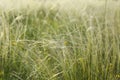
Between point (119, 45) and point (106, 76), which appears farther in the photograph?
point (119, 45)

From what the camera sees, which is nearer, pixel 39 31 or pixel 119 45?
pixel 119 45

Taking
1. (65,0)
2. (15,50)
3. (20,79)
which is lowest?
(20,79)

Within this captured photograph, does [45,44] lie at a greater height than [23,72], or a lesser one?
greater

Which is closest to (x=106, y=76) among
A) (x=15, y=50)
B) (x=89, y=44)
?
(x=89, y=44)

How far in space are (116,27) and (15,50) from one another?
799mm

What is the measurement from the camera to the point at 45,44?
9.71 ft

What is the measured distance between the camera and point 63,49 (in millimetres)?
2613

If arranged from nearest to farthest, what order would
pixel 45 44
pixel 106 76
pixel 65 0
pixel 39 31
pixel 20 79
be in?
pixel 106 76
pixel 20 79
pixel 45 44
pixel 39 31
pixel 65 0

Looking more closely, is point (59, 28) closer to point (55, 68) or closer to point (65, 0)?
point (55, 68)

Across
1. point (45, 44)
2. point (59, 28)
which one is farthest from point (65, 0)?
point (45, 44)

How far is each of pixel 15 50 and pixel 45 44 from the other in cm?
26

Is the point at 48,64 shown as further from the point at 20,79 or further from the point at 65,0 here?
the point at 65,0

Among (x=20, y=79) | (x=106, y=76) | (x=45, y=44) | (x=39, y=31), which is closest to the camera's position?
(x=106, y=76)

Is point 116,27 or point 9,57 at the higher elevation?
point 116,27
